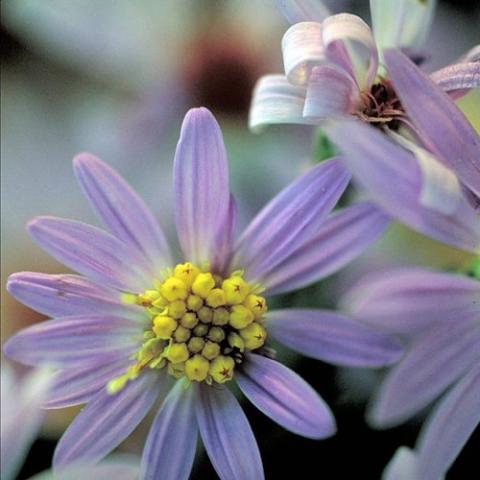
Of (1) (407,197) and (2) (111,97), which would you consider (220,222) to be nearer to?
(1) (407,197)

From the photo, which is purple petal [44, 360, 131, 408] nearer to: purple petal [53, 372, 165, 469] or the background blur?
purple petal [53, 372, 165, 469]

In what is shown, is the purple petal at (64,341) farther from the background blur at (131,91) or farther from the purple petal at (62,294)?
the background blur at (131,91)

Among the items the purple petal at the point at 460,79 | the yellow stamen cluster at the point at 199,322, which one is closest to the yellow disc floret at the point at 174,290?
the yellow stamen cluster at the point at 199,322

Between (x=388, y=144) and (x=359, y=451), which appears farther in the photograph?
(x=359, y=451)

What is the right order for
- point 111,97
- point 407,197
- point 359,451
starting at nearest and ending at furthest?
point 407,197 → point 359,451 → point 111,97

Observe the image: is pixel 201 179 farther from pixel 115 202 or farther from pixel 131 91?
pixel 131 91

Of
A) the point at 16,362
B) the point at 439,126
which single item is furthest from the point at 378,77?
the point at 16,362

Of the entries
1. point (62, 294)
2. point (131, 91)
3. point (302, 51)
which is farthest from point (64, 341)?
point (131, 91)
